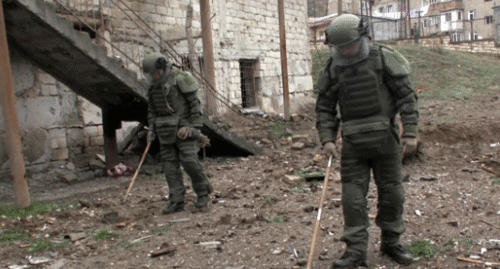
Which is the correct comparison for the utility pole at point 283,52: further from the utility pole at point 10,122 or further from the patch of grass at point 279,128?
the utility pole at point 10,122

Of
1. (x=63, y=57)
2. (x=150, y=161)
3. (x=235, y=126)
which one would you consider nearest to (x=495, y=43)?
(x=235, y=126)

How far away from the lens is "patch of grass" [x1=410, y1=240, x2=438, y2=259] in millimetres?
3799

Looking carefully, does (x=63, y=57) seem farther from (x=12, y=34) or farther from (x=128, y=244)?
(x=128, y=244)

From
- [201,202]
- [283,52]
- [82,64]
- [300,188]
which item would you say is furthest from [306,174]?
[283,52]

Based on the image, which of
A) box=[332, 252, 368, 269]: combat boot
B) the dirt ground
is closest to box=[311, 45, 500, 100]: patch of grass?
the dirt ground

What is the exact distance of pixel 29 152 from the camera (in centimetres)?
866

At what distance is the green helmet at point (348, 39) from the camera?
345 centimetres

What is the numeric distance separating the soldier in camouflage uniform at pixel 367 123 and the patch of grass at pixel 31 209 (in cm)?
414

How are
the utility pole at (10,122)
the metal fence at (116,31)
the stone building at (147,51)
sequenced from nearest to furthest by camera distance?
the utility pole at (10,122)
the stone building at (147,51)
the metal fence at (116,31)

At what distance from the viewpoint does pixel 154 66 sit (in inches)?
219

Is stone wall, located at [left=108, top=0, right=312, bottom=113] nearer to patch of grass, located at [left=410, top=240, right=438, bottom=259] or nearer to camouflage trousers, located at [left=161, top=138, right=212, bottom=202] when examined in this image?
camouflage trousers, located at [left=161, top=138, right=212, bottom=202]

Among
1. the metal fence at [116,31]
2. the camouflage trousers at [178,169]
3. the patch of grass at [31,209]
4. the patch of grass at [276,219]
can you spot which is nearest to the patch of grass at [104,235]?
the camouflage trousers at [178,169]

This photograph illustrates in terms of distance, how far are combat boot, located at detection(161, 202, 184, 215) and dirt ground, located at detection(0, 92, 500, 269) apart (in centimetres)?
11

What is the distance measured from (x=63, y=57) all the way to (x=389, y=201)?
18.2 feet
